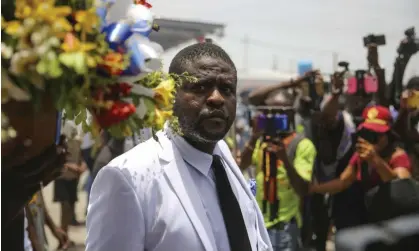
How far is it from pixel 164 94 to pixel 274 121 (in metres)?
3.50

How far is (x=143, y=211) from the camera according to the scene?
2.49m

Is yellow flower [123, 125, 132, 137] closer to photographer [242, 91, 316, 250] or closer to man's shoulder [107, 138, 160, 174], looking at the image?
man's shoulder [107, 138, 160, 174]

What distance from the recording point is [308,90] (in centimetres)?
702

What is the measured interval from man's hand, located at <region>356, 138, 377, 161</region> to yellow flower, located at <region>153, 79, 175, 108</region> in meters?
3.59

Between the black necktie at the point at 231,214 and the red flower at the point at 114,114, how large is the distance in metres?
1.01

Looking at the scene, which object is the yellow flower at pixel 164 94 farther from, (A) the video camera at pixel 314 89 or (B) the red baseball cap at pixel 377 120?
(A) the video camera at pixel 314 89

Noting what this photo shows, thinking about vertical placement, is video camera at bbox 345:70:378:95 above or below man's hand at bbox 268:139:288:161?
above

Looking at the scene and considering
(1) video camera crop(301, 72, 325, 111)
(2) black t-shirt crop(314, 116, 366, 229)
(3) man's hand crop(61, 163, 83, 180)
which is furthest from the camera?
(3) man's hand crop(61, 163, 83, 180)

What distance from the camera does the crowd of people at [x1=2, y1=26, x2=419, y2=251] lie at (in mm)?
2449

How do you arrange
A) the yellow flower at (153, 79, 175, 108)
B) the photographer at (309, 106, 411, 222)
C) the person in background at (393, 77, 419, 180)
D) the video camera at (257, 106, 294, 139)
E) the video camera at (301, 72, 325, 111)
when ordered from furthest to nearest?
the video camera at (301, 72, 325, 111) → the person in background at (393, 77, 419, 180) → the video camera at (257, 106, 294, 139) → the photographer at (309, 106, 411, 222) → the yellow flower at (153, 79, 175, 108)

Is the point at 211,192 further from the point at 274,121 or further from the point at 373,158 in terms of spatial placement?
the point at 373,158

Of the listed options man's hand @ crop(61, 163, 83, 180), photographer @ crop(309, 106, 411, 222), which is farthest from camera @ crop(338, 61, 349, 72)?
man's hand @ crop(61, 163, 83, 180)

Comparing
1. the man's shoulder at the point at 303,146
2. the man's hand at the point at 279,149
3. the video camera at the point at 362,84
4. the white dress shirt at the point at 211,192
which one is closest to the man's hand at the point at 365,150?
the man's shoulder at the point at 303,146

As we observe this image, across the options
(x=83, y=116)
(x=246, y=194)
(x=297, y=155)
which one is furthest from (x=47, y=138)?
(x=297, y=155)
